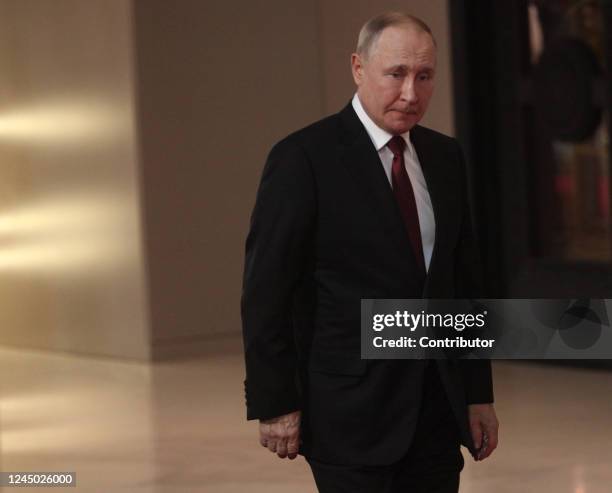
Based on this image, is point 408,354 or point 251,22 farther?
point 251,22

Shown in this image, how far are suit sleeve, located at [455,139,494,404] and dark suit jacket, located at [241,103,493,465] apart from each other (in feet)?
0.31

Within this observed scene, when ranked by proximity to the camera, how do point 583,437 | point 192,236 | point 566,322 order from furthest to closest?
point 192,236 → point 583,437 → point 566,322

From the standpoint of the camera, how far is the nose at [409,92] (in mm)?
2338

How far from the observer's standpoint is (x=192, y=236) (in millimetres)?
8938

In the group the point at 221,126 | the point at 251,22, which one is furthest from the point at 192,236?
the point at 251,22

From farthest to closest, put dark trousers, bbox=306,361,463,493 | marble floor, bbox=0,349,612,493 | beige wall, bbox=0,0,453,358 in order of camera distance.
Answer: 1. beige wall, bbox=0,0,453,358
2. marble floor, bbox=0,349,612,493
3. dark trousers, bbox=306,361,463,493

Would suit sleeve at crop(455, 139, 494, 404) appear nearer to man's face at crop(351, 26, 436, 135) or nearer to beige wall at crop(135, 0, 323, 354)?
man's face at crop(351, 26, 436, 135)

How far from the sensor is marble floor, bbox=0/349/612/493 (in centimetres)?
482

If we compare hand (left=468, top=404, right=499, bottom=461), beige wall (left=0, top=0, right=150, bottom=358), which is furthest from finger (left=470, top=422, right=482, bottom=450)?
beige wall (left=0, top=0, right=150, bottom=358)

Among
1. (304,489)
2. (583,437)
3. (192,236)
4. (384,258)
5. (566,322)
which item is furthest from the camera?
(192,236)

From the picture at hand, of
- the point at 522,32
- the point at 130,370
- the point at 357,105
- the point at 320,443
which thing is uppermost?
the point at 522,32

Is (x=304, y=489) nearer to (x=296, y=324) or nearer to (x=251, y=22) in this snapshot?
(x=296, y=324)

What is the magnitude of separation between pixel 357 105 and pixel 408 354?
485 mm

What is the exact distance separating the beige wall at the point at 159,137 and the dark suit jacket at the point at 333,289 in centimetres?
602
